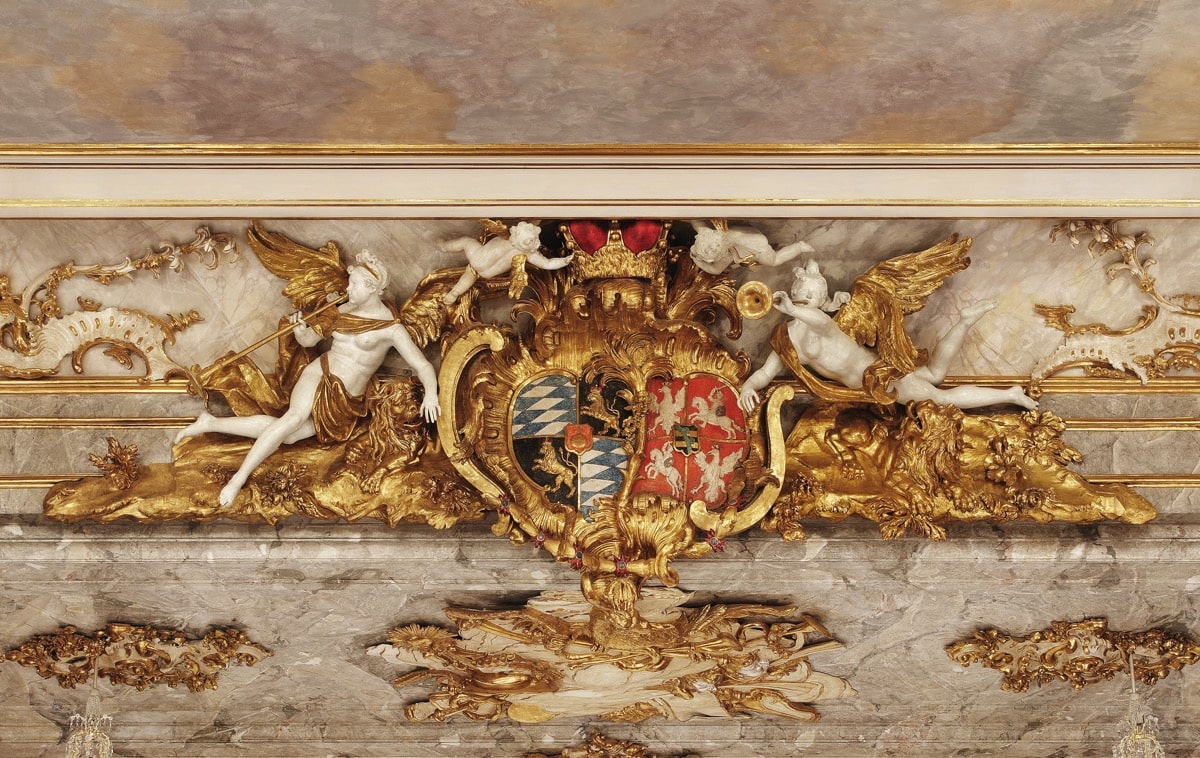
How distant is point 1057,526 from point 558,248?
2.77 meters

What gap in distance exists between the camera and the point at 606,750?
725 cm

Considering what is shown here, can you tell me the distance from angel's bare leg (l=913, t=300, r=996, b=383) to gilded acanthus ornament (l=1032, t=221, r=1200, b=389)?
0.48m

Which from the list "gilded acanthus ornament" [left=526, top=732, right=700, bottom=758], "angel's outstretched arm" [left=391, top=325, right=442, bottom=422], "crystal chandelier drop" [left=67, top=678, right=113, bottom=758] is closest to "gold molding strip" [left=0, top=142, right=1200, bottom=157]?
"angel's outstretched arm" [left=391, top=325, right=442, bottom=422]

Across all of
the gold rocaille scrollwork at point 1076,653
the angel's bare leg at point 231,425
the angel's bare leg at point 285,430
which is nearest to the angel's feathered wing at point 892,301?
the gold rocaille scrollwork at point 1076,653

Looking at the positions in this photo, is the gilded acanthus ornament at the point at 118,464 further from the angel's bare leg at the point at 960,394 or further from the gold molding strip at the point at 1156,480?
the gold molding strip at the point at 1156,480

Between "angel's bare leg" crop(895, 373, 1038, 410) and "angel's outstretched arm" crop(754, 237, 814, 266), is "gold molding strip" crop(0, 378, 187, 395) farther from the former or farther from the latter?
"angel's bare leg" crop(895, 373, 1038, 410)

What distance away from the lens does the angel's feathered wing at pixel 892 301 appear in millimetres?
5590

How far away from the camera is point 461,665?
6.70 metres

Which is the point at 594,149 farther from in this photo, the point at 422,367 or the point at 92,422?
the point at 92,422

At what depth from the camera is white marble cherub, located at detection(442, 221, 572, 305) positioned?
17.5 feet

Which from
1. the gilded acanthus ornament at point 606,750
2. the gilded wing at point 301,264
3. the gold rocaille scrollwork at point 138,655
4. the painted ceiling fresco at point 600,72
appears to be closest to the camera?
the painted ceiling fresco at point 600,72

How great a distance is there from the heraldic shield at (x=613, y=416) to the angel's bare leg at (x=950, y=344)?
0.81m

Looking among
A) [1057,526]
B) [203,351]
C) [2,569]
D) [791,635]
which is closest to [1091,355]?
[1057,526]

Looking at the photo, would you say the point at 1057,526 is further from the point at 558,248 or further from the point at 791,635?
the point at 558,248
